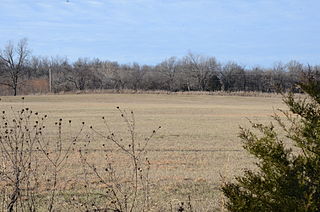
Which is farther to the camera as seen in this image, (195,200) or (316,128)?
(195,200)

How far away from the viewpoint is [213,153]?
54.1 feet

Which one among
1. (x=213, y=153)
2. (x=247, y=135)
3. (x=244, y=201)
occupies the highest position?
(x=247, y=135)

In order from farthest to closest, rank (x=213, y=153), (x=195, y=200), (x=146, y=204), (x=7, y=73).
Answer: (x=7, y=73), (x=213, y=153), (x=195, y=200), (x=146, y=204)

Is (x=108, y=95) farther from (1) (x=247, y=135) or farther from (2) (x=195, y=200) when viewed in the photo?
(1) (x=247, y=135)

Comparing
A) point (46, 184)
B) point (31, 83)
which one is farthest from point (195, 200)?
point (31, 83)

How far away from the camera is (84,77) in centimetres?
9394

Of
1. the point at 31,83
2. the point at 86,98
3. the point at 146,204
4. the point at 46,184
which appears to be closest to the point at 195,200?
the point at 146,204

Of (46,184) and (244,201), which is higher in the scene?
(244,201)

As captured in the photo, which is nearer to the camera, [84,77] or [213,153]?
[213,153]

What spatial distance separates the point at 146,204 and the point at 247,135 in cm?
421

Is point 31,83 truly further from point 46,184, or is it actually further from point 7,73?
point 46,184

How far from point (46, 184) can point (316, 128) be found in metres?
7.36

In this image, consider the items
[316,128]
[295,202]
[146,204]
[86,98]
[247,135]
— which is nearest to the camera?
[295,202]

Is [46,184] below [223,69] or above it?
below
